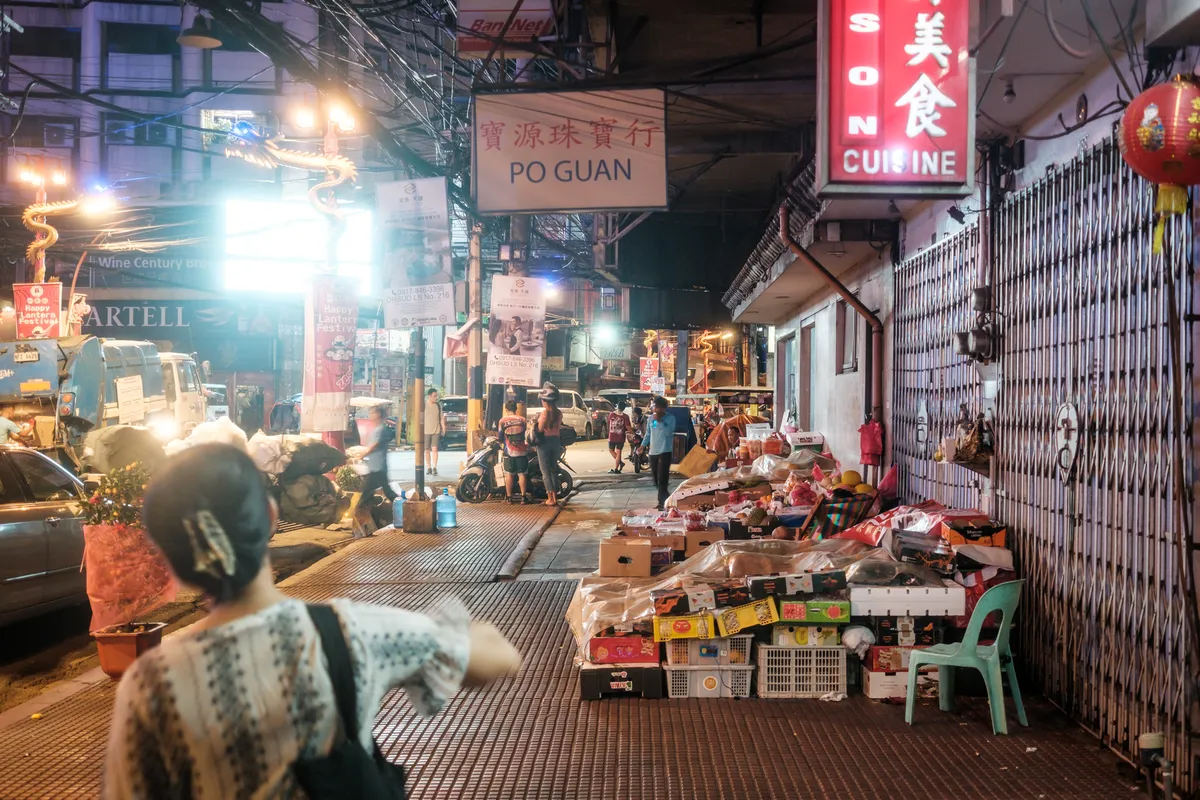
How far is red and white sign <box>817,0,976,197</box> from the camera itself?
5324 millimetres

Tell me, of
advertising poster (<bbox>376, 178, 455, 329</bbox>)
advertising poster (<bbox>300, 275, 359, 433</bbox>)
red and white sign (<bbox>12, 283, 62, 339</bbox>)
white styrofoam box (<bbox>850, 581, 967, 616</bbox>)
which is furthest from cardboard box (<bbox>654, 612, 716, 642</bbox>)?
red and white sign (<bbox>12, 283, 62, 339</bbox>)

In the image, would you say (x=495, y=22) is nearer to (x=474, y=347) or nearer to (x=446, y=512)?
(x=446, y=512)

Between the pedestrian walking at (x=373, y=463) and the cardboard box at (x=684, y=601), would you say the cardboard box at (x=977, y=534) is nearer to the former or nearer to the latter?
the cardboard box at (x=684, y=601)

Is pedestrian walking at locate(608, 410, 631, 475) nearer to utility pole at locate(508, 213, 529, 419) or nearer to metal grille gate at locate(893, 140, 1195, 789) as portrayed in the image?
utility pole at locate(508, 213, 529, 419)

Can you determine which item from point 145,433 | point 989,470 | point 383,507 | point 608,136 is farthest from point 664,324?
point 989,470

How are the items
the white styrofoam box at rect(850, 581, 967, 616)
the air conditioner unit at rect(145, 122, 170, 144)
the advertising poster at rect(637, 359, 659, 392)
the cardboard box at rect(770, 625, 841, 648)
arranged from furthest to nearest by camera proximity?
1. the air conditioner unit at rect(145, 122, 170, 144)
2. the advertising poster at rect(637, 359, 659, 392)
3. the cardboard box at rect(770, 625, 841, 648)
4. the white styrofoam box at rect(850, 581, 967, 616)

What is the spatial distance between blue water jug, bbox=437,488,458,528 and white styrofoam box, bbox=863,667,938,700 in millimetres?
8916

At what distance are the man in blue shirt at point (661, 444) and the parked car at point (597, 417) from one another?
22.3 metres

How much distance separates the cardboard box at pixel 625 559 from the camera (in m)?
7.62

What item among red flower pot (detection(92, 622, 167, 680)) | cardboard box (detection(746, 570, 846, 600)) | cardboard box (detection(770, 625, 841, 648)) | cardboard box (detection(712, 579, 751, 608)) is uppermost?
cardboard box (detection(746, 570, 846, 600))

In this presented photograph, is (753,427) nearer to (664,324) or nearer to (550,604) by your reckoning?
(664,324)

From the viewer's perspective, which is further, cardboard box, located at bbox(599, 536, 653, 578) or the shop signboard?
the shop signboard

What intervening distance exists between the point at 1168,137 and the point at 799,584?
3.41 metres

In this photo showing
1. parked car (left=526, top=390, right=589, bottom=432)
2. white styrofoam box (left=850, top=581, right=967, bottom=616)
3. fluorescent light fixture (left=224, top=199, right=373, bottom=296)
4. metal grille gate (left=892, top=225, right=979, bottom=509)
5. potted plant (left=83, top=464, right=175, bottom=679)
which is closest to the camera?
white styrofoam box (left=850, top=581, right=967, bottom=616)
